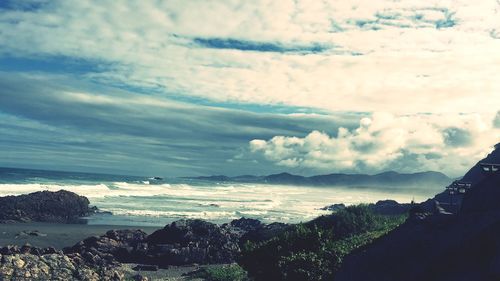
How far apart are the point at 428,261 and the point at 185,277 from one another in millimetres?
23518

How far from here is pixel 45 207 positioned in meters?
61.4

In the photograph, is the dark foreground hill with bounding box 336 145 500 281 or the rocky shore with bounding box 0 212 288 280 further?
the rocky shore with bounding box 0 212 288 280

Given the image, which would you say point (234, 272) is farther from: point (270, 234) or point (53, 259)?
point (53, 259)

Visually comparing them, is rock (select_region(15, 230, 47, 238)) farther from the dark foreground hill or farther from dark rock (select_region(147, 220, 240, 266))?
the dark foreground hill

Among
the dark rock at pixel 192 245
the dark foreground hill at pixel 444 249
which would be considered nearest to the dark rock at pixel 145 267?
the dark rock at pixel 192 245

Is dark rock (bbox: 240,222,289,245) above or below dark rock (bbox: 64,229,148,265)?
above

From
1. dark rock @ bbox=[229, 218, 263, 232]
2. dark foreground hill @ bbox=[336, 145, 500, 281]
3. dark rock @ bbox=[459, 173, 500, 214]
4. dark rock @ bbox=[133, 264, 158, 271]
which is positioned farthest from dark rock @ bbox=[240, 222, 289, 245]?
dark rock @ bbox=[459, 173, 500, 214]

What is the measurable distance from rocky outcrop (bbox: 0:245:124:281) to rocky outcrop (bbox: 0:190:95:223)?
111 feet

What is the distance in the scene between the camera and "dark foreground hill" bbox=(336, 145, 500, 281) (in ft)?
38.6

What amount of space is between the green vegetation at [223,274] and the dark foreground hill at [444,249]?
16.4 meters

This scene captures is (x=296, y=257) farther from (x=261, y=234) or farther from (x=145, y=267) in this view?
(x=261, y=234)

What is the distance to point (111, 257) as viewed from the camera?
36.9 meters

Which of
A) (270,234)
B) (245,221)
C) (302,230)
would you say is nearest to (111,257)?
(270,234)

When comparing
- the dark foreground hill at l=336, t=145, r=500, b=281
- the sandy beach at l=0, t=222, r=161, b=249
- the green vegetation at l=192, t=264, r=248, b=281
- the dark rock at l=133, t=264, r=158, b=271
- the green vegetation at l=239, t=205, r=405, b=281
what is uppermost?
the dark foreground hill at l=336, t=145, r=500, b=281
